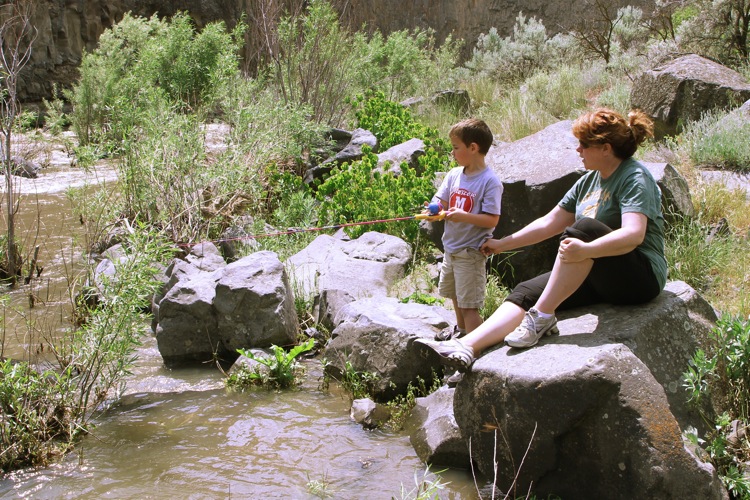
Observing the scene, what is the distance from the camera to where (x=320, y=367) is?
5.18 m

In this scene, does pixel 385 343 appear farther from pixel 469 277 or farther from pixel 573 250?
pixel 573 250

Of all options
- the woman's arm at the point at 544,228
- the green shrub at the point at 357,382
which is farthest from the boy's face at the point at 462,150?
the green shrub at the point at 357,382

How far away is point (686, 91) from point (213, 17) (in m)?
16.3

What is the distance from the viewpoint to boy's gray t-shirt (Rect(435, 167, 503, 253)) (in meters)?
4.19

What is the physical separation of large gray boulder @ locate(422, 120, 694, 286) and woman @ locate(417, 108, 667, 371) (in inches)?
54.5

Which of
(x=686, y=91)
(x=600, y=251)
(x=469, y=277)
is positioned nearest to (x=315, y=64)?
(x=686, y=91)

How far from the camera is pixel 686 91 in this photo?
808cm

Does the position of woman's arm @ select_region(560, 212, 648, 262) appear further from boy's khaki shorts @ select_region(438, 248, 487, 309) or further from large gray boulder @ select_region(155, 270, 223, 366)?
large gray boulder @ select_region(155, 270, 223, 366)

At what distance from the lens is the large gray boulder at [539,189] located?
5082mm

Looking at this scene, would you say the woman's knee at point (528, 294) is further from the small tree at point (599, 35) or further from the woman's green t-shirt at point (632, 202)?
the small tree at point (599, 35)

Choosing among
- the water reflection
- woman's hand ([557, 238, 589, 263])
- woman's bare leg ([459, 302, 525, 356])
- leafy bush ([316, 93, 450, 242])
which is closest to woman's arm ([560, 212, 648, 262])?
woman's hand ([557, 238, 589, 263])

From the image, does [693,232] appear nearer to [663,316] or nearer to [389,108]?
[663,316]

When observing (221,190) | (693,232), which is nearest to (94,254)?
(221,190)

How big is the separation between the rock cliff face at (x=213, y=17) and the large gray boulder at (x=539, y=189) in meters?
11.7
